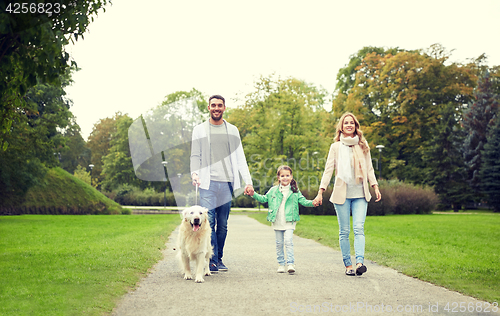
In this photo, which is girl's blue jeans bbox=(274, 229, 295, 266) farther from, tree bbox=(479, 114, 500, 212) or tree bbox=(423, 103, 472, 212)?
tree bbox=(423, 103, 472, 212)

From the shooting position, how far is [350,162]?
22.9ft

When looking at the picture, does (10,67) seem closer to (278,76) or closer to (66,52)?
(66,52)

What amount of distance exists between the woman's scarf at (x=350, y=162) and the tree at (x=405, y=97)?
3650 cm

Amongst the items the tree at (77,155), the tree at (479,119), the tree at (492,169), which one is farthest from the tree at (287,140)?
the tree at (77,155)

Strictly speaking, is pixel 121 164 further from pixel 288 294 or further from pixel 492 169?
pixel 288 294

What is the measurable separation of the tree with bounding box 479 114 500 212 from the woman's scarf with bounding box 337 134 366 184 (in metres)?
37.6

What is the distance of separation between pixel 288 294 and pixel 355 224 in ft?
6.13

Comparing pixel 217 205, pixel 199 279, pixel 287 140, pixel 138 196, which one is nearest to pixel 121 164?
pixel 138 196

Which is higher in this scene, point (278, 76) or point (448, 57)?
point (448, 57)

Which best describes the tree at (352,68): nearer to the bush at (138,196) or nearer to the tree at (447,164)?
the tree at (447,164)

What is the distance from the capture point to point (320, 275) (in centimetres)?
678

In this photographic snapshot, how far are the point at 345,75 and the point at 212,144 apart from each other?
45.6 m

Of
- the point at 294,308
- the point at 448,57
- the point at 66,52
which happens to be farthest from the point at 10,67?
the point at 448,57

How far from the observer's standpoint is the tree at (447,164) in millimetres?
42594
